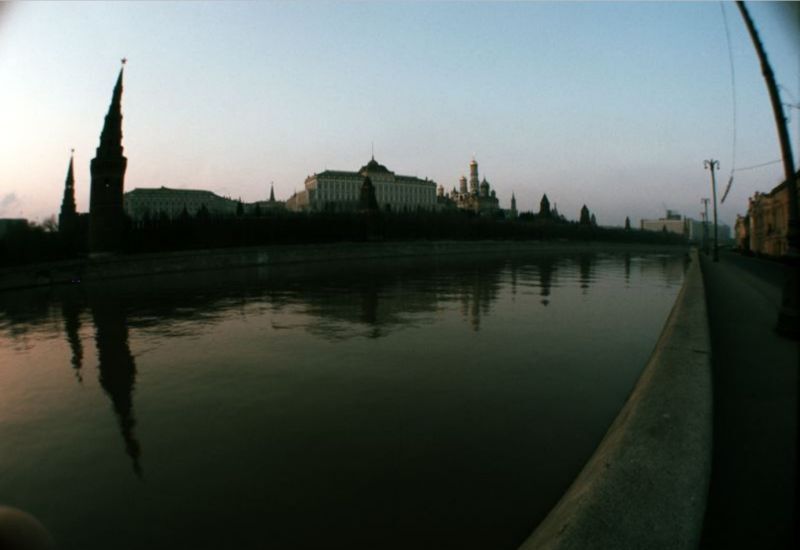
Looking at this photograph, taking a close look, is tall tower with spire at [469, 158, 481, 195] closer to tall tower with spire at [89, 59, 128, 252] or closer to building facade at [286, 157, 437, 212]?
building facade at [286, 157, 437, 212]

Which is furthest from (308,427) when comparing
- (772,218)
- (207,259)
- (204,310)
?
(207,259)

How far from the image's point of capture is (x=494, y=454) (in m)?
3.37

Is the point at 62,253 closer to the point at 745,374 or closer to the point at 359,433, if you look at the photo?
the point at 359,433

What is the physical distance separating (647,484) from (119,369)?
20.7 feet

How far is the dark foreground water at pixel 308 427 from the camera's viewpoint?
8.61 ft

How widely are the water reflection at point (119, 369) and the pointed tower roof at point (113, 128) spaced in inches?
641

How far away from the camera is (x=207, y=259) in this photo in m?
28.0

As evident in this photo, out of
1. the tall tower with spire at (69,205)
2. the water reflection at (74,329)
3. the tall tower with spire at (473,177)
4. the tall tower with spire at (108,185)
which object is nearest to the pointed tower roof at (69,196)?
the tall tower with spire at (69,205)

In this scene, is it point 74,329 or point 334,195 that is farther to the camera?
point 334,195

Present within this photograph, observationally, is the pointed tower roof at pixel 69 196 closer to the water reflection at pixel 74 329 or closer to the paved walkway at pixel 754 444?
the water reflection at pixel 74 329

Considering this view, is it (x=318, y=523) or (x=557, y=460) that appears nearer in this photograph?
(x=318, y=523)

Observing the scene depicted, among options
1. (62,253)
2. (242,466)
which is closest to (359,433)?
(242,466)

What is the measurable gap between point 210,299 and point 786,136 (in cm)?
1365

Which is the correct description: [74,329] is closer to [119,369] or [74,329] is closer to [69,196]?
[119,369]
